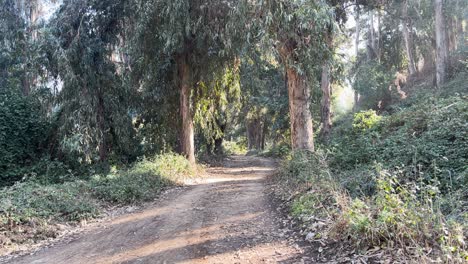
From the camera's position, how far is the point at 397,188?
14.2 ft

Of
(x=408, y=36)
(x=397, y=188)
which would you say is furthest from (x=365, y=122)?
(x=408, y=36)

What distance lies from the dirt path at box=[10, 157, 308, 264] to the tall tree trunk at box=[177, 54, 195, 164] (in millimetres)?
6985

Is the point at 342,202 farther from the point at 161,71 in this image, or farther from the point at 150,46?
the point at 161,71

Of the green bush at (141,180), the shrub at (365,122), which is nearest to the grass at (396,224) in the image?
the green bush at (141,180)

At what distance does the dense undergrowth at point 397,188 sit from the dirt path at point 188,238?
2.40 feet

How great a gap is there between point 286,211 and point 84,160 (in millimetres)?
9750

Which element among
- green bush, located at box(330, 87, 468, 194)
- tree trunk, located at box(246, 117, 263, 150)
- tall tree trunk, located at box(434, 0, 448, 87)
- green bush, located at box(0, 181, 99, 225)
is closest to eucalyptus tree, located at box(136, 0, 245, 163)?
green bush, located at box(330, 87, 468, 194)

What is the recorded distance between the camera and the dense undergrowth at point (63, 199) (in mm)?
6824

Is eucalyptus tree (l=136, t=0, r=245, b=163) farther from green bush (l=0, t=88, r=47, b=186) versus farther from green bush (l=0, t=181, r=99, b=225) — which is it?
green bush (l=0, t=181, r=99, b=225)

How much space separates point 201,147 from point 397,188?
63.5 feet

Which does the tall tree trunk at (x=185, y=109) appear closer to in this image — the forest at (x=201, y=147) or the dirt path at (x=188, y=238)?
the forest at (x=201, y=147)

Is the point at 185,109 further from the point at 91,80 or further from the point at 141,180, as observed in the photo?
the point at 141,180

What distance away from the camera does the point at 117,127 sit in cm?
1502

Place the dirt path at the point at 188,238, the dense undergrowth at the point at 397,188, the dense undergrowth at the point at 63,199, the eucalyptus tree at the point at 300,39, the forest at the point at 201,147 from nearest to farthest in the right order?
the dense undergrowth at the point at 397,188 → the forest at the point at 201,147 → the dirt path at the point at 188,238 → the dense undergrowth at the point at 63,199 → the eucalyptus tree at the point at 300,39
